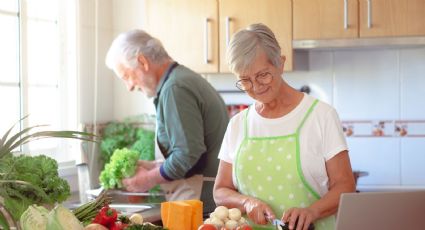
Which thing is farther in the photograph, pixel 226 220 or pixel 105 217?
pixel 226 220

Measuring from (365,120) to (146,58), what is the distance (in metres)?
1.44

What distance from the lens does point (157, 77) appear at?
3.26 metres

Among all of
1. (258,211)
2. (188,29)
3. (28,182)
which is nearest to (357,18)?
(188,29)

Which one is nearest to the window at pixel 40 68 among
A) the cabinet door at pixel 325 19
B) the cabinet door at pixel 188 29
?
the cabinet door at pixel 188 29

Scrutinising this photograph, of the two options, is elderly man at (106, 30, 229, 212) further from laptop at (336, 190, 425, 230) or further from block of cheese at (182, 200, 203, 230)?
laptop at (336, 190, 425, 230)

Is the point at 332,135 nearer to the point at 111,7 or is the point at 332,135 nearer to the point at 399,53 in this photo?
the point at 399,53

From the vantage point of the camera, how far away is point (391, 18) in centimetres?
384

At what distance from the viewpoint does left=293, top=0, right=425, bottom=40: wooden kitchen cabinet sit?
3.81 meters

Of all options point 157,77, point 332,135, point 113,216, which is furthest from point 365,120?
point 113,216

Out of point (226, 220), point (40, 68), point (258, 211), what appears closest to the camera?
point (226, 220)

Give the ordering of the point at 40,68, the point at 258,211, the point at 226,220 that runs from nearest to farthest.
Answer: the point at 226,220 < the point at 258,211 < the point at 40,68

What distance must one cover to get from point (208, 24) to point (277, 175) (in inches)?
81.5

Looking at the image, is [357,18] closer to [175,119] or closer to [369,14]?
[369,14]

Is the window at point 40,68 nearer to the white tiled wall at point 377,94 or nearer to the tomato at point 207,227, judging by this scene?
the white tiled wall at point 377,94
